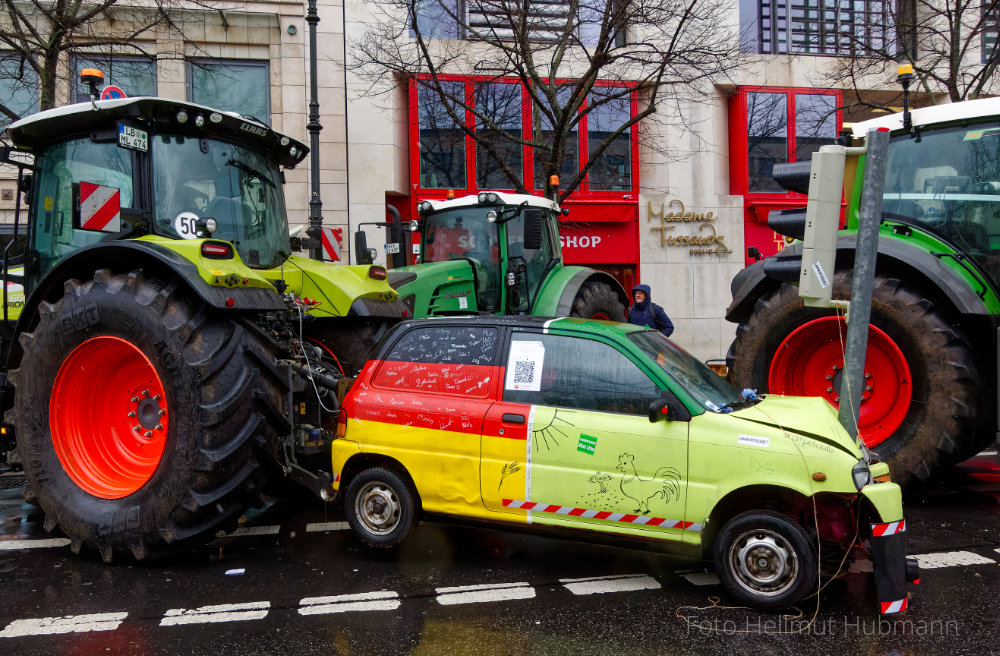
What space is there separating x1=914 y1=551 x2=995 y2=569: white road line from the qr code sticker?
2.67 metres

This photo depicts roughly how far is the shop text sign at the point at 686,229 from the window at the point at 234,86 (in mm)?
9193

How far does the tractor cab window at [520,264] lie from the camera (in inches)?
406

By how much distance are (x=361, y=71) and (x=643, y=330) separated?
1325 cm

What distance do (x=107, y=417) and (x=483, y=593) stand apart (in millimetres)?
2971

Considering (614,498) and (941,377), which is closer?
→ (614,498)

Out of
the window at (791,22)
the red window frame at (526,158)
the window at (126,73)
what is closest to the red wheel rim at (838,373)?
the red window frame at (526,158)

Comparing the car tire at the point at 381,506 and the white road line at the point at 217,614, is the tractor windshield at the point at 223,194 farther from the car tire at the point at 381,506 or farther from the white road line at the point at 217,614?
the white road line at the point at 217,614

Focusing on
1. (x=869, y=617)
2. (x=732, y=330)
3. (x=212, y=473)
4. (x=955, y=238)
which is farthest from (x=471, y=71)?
(x=869, y=617)

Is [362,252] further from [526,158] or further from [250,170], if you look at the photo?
[526,158]

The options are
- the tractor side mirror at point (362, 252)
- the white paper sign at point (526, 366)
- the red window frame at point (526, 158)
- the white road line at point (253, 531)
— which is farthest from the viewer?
the red window frame at point (526, 158)

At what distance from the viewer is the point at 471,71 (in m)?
16.3

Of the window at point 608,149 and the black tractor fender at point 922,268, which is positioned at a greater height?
the window at point 608,149

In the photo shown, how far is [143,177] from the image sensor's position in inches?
214

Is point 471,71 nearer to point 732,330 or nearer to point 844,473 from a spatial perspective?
point 732,330
